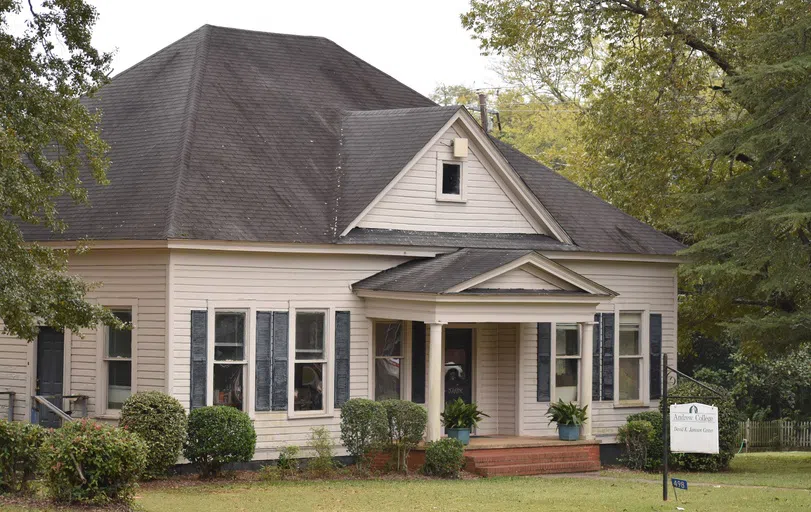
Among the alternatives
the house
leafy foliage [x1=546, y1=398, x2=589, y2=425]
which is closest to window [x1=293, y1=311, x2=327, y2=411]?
the house

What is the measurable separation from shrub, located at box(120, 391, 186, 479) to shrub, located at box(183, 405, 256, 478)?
0.80ft

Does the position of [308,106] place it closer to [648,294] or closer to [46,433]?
[648,294]

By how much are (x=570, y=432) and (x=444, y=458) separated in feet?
11.3

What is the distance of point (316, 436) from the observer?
23.0m

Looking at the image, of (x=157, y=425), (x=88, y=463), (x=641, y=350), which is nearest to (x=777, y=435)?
(x=641, y=350)

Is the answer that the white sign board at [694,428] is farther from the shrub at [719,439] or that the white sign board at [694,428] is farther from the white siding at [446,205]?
the white siding at [446,205]

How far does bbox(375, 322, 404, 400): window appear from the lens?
24266 mm

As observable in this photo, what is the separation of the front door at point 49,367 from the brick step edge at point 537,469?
25.6 ft

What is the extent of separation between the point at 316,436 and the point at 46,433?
718 cm

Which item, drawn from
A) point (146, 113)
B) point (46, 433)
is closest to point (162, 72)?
point (146, 113)

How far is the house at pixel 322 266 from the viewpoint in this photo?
22.2 metres

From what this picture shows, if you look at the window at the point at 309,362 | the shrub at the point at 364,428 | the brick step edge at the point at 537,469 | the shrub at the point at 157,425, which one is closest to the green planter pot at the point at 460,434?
the brick step edge at the point at 537,469

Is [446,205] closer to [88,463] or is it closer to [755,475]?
[755,475]

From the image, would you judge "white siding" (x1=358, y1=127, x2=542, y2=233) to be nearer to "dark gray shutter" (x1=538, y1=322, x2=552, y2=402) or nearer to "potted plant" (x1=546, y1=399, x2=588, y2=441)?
"dark gray shutter" (x1=538, y1=322, x2=552, y2=402)
